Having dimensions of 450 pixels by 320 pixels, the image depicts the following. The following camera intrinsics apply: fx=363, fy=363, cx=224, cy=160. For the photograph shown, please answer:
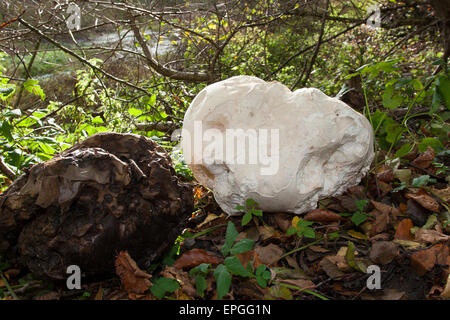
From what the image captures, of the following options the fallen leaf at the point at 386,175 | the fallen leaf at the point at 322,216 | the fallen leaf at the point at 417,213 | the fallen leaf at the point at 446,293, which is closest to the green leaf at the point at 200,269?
the fallen leaf at the point at 322,216

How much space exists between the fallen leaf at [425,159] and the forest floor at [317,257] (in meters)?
0.20

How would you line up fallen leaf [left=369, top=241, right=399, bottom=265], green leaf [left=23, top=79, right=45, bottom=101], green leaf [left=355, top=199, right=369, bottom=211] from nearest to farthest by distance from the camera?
1. fallen leaf [left=369, top=241, right=399, bottom=265]
2. green leaf [left=355, top=199, right=369, bottom=211]
3. green leaf [left=23, top=79, right=45, bottom=101]

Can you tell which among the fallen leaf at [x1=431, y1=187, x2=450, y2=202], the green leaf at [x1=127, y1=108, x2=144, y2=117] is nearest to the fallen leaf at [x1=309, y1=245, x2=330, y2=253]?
the fallen leaf at [x1=431, y1=187, x2=450, y2=202]

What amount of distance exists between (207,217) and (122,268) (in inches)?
32.9

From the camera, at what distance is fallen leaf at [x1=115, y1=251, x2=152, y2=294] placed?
1.74 meters

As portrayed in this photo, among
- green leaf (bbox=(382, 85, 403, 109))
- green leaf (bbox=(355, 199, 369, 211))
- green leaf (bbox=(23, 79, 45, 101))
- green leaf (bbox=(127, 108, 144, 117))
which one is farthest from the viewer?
green leaf (bbox=(127, 108, 144, 117))

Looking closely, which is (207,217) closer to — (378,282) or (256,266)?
(256,266)

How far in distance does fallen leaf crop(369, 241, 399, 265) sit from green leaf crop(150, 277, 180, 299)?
1048mm

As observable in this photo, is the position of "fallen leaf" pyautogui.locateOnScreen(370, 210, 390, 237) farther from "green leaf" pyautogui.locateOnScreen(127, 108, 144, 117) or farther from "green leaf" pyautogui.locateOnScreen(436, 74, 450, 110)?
"green leaf" pyautogui.locateOnScreen(127, 108, 144, 117)

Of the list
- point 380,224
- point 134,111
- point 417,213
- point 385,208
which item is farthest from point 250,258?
point 134,111

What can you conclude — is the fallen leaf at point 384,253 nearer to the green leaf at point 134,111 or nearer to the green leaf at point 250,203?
the green leaf at point 250,203

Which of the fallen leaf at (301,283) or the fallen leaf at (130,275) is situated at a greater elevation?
the fallen leaf at (130,275)

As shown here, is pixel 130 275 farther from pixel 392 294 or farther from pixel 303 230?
pixel 392 294

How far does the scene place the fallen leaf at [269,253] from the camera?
2.02 m
